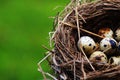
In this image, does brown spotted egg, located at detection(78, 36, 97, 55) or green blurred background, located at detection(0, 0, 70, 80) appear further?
green blurred background, located at detection(0, 0, 70, 80)

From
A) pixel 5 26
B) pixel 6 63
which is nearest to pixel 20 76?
pixel 6 63

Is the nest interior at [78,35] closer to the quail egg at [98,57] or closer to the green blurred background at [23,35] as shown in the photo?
the quail egg at [98,57]

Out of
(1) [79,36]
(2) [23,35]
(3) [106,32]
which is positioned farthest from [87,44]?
(2) [23,35]

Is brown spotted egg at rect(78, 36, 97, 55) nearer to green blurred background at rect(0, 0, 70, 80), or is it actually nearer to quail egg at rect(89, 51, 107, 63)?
quail egg at rect(89, 51, 107, 63)

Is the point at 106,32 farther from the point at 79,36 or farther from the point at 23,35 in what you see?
the point at 23,35

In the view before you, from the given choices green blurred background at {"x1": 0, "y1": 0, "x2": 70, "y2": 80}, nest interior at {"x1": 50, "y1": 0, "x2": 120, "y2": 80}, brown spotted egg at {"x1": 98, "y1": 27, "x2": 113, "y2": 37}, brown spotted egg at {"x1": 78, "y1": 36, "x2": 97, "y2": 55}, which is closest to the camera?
nest interior at {"x1": 50, "y1": 0, "x2": 120, "y2": 80}

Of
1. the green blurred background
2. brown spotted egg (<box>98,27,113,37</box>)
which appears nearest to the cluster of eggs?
brown spotted egg (<box>98,27,113,37</box>)
